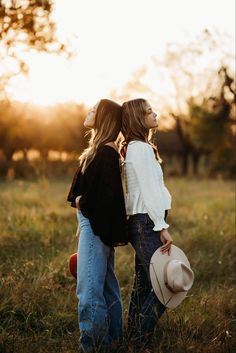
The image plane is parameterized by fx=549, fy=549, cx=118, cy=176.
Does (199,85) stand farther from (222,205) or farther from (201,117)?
(222,205)

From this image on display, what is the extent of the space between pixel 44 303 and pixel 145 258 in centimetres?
155

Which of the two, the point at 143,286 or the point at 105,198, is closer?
the point at 105,198

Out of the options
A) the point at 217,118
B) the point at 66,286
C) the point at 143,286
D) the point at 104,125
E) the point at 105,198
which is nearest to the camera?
the point at 105,198

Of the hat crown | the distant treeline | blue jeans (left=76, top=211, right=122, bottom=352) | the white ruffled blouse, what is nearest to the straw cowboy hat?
→ the hat crown

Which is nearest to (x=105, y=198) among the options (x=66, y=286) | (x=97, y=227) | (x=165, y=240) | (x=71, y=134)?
(x=97, y=227)

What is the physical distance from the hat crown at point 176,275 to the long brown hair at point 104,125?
96cm

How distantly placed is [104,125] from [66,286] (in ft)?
7.80

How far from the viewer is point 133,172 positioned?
404 cm

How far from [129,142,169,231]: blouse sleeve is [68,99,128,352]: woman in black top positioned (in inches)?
6.4

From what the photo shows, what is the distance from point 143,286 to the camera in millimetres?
4312

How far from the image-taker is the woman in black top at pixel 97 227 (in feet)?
13.0

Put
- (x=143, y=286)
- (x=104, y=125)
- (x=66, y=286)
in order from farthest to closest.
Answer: (x=66, y=286) → (x=143, y=286) → (x=104, y=125)

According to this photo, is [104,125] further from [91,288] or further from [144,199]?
[91,288]

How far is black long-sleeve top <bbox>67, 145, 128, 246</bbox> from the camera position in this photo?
3953 mm
